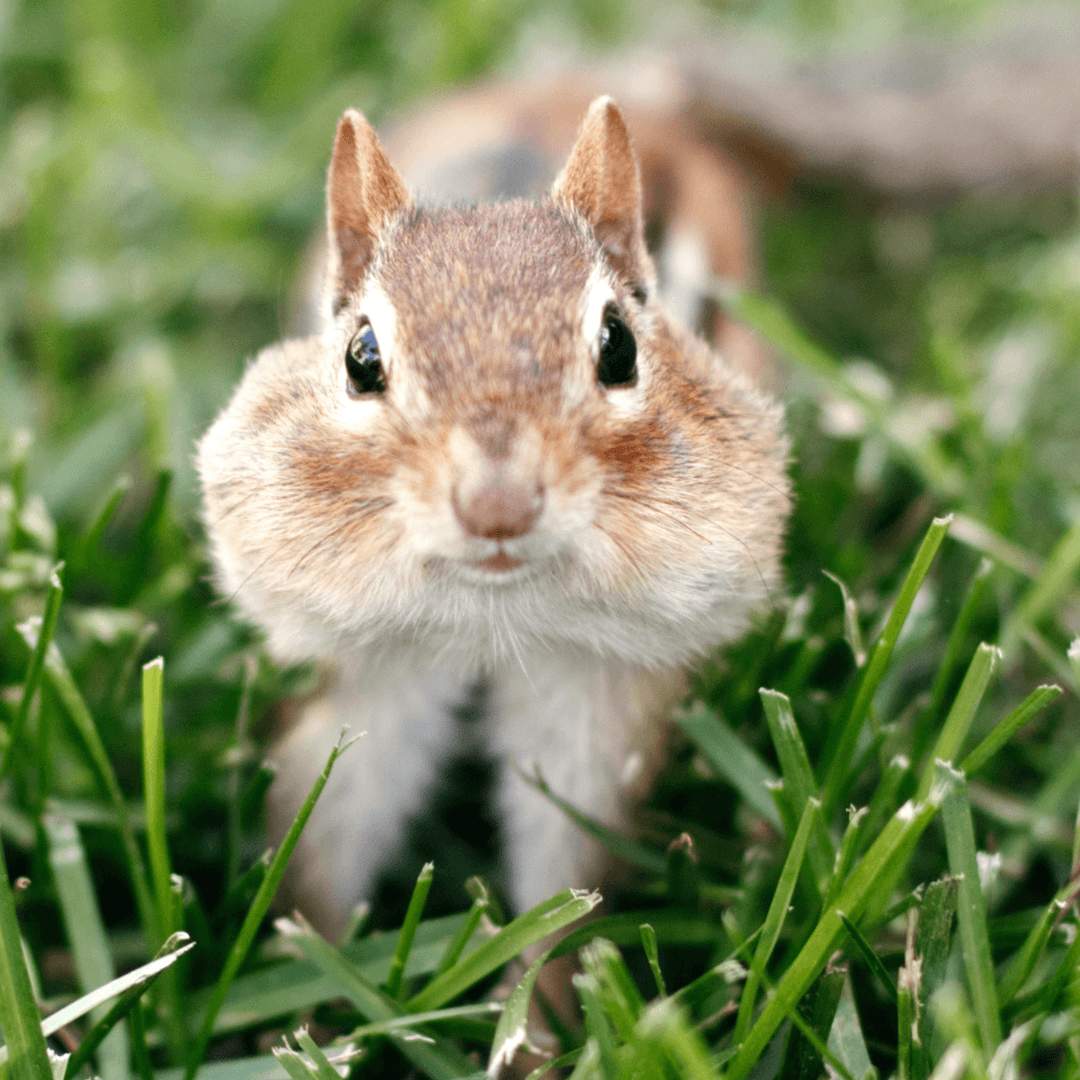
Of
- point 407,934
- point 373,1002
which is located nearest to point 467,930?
point 407,934

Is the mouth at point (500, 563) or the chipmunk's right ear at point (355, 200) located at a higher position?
the chipmunk's right ear at point (355, 200)

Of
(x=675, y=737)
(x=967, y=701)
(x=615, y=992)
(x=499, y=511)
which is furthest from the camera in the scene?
(x=675, y=737)

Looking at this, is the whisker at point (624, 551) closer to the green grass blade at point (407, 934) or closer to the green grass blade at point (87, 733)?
the green grass blade at point (407, 934)

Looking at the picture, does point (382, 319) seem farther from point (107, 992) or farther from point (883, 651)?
point (107, 992)

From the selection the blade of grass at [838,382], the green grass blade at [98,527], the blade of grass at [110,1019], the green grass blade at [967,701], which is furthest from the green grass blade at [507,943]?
the blade of grass at [838,382]

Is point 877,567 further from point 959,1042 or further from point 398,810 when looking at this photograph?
point 959,1042
